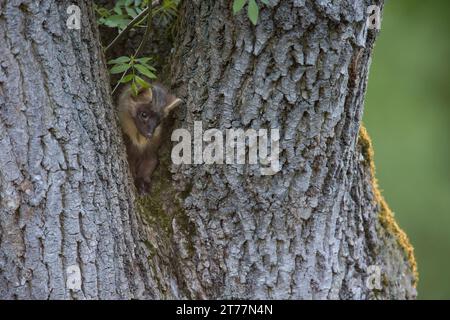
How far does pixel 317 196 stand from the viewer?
3740 millimetres

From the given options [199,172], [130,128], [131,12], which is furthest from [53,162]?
[130,128]

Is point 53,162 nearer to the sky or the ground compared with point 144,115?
nearer to the ground

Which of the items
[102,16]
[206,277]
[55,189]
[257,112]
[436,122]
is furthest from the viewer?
[436,122]

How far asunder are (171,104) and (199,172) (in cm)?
43

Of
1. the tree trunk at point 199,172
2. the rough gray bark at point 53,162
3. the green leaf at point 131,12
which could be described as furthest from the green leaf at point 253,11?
the green leaf at point 131,12

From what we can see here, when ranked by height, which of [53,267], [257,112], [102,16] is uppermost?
[102,16]

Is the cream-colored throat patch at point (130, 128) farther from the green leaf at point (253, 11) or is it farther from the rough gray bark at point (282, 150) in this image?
the green leaf at point (253, 11)

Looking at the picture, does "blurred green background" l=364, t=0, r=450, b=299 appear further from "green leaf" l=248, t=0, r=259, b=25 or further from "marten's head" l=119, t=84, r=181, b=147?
"green leaf" l=248, t=0, r=259, b=25

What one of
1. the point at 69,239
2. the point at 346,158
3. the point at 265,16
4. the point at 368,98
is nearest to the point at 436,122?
the point at 368,98

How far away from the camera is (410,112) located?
8492mm

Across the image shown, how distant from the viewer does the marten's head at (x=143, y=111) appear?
13.5 feet

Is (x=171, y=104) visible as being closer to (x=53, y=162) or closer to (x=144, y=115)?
(x=144, y=115)

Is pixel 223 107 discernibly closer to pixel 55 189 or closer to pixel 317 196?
pixel 317 196
